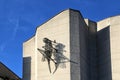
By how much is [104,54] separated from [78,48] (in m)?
5.58

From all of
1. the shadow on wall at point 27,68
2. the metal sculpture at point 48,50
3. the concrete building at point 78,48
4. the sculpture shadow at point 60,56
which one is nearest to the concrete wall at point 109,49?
the concrete building at point 78,48

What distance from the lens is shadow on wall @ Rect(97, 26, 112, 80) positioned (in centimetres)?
4436

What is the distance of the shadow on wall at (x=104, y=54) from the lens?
44359 mm

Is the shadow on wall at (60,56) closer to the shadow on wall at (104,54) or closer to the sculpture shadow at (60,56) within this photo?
the sculpture shadow at (60,56)

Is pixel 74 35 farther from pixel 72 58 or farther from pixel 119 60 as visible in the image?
pixel 119 60

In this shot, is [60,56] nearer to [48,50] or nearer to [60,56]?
[60,56]

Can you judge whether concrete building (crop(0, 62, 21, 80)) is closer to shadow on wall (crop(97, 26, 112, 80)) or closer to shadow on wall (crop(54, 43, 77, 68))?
shadow on wall (crop(54, 43, 77, 68))

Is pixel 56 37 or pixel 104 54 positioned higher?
pixel 56 37

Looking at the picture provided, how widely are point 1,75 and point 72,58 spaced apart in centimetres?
1010

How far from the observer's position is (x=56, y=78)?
1598 inches

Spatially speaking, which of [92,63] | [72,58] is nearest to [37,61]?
[72,58]

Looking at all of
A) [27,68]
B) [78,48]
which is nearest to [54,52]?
[78,48]

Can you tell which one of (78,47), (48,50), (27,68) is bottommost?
(27,68)

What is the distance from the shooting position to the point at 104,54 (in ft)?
151
